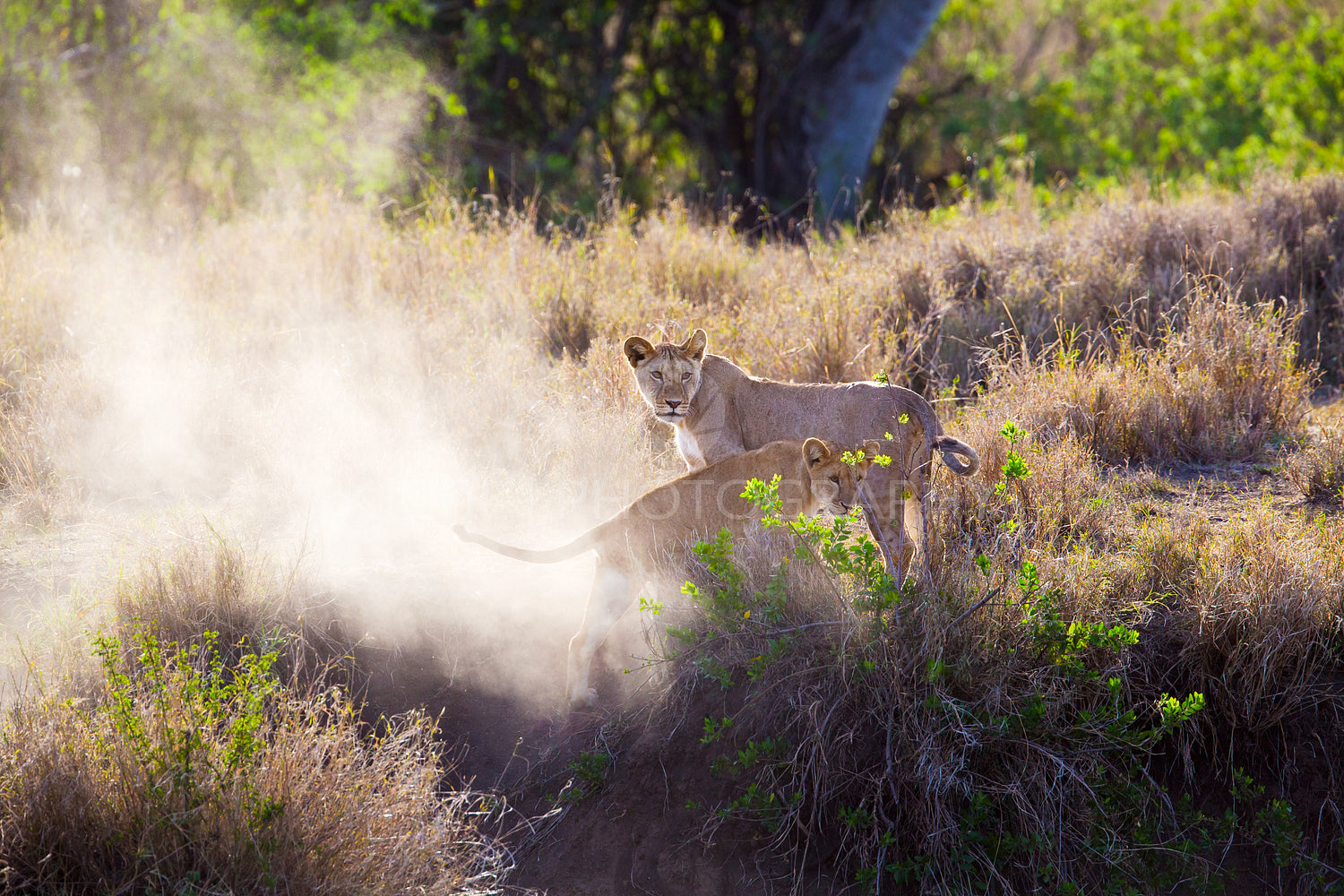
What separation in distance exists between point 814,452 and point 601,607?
1089mm

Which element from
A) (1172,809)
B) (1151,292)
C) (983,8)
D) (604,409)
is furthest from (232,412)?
(983,8)

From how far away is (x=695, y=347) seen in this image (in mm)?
5152

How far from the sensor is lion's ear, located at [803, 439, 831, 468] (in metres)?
4.37

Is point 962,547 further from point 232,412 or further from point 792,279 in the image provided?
point 232,412

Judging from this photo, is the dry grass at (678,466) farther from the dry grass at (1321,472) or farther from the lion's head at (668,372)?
the lion's head at (668,372)

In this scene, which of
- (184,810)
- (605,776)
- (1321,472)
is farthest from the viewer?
(1321,472)

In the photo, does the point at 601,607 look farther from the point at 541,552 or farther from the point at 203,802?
the point at 203,802

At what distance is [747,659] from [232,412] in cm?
373

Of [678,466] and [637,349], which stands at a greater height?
[637,349]

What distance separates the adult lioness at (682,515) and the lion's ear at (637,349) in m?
0.83

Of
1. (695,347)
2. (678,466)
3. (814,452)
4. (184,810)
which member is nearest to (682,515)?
(814,452)

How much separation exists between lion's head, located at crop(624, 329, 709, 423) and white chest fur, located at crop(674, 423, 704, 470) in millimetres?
162

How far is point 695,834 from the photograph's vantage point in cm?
408

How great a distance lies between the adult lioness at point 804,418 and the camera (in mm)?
4613
